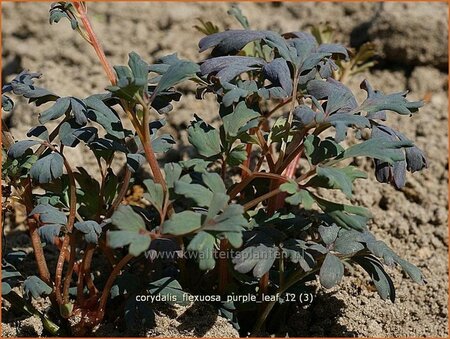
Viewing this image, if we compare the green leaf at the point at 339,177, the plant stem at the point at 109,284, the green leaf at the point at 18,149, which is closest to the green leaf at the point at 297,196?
the green leaf at the point at 339,177

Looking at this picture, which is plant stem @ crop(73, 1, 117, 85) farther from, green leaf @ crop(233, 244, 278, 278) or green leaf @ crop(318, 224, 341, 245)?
green leaf @ crop(318, 224, 341, 245)

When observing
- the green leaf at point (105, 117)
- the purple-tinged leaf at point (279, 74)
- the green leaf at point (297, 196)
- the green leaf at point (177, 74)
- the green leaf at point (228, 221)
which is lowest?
the green leaf at point (228, 221)

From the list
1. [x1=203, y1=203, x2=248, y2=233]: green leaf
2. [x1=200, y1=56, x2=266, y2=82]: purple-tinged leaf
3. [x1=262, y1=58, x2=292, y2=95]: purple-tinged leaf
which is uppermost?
[x1=200, y1=56, x2=266, y2=82]: purple-tinged leaf

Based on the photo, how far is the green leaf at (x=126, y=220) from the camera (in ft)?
5.86

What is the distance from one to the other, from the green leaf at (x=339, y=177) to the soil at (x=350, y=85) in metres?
0.63

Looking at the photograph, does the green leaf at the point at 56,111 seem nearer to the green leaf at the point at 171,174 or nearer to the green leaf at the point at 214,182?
the green leaf at the point at 171,174

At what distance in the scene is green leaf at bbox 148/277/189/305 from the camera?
214 centimetres

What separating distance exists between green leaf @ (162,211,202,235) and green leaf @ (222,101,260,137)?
10.9 inches

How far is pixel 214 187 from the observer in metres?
1.87

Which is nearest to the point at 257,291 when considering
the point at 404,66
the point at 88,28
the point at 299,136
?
the point at 299,136

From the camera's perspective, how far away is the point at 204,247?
178 cm

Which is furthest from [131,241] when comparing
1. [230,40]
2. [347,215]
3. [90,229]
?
[230,40]

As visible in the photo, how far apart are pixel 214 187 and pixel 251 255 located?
0.22 meters

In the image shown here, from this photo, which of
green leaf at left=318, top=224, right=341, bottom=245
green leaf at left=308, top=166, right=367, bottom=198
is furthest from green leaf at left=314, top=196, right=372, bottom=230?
green leaf at left=318, top=224, right=341, bottom=245
